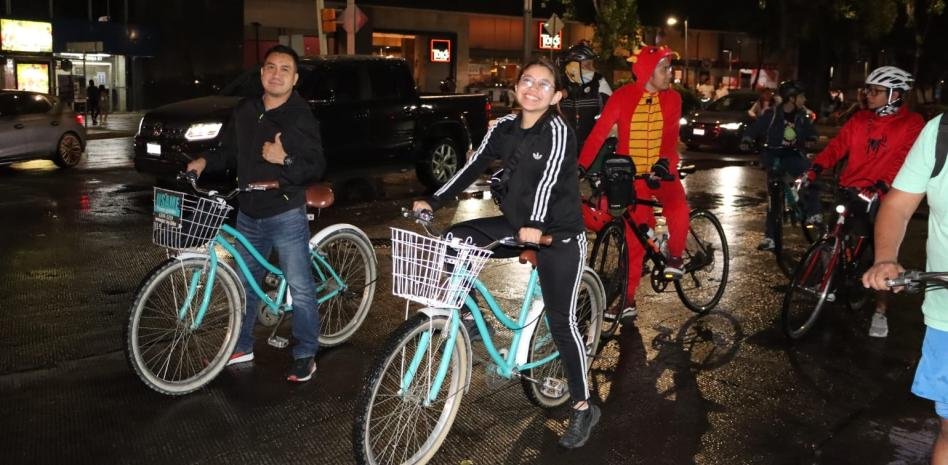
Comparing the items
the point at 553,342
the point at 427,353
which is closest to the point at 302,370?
the point at 553,342

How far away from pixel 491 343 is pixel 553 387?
2.24 feet

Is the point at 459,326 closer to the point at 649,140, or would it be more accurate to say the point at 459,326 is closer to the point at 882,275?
the point at 882,275

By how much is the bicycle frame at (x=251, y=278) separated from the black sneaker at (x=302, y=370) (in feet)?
1.24

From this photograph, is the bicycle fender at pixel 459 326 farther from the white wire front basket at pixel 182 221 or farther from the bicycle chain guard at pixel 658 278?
the bicycle chain guard at pixel 658 278

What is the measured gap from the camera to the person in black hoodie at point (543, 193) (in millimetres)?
4289

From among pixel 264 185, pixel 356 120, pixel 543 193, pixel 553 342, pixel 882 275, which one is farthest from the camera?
pixel 356 120

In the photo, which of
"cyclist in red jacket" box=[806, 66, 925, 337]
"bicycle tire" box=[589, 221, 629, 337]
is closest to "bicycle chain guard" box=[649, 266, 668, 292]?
"bicycle tire" box=[589, 221, 629, 337]

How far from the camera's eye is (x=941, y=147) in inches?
131

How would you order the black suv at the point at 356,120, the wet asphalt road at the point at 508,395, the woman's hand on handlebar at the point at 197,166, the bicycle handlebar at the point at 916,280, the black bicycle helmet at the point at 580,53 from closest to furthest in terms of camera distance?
the bicycle handlebar at the point at 916,280, the wet asphalt road at the point at 508,395, the woman's hand on handlebar at the point at 197,166, the black bicycle helmet at the point at 580,53, the black suv at the point at 356,120

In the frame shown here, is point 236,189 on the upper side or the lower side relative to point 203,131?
lower

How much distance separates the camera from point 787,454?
15.6 feet

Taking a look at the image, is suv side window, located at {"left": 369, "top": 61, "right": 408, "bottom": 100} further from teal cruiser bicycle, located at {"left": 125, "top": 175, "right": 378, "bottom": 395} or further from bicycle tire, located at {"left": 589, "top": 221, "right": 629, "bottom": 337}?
bicycle tire, located at {"left": 589, "top": 221, "right": 629, "bottom": 337}

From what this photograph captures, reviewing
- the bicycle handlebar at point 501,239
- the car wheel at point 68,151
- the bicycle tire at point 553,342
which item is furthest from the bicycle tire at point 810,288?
the car wheel at point 68,151

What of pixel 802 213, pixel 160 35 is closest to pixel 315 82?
pixel 802 213
